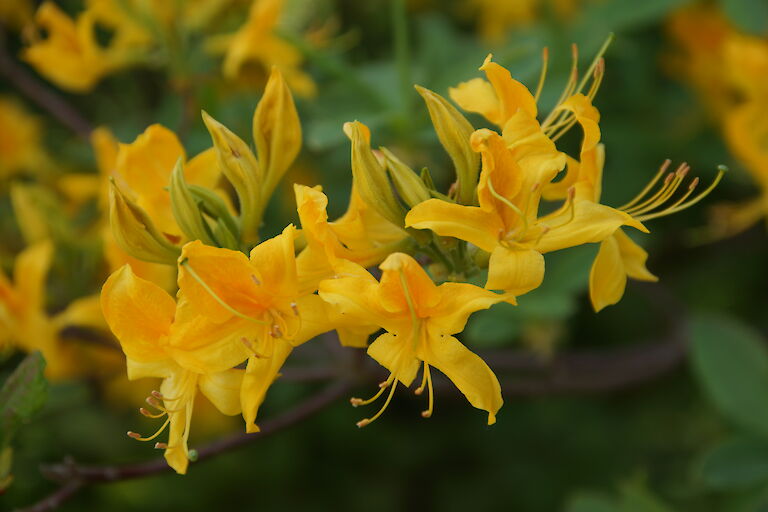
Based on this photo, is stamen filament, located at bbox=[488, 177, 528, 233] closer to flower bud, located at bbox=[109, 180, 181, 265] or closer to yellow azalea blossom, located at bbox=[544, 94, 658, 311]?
yellow azalea blossom, located at bbox=[544, 94, 658, 311]

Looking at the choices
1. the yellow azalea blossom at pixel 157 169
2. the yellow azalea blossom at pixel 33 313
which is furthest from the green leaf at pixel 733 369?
the yellow azalea blossom at pixel 33 313

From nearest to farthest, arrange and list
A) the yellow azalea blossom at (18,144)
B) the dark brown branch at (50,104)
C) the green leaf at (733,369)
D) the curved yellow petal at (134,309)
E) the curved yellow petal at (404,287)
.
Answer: the curved yellow petal at (404,287)
the curved yellow petal at (134,309)
the green leaf at (733,369)
the dark brown branch at (50,104)
the yellow azalea blossom at (18,144)

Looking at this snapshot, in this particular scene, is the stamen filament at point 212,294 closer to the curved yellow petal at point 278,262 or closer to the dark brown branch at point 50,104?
the curved yellow petal at point 278,262

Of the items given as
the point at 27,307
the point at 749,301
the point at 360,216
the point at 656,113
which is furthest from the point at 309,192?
the point at 749,301

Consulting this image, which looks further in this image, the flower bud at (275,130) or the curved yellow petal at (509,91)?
the flower bud at (275,130)

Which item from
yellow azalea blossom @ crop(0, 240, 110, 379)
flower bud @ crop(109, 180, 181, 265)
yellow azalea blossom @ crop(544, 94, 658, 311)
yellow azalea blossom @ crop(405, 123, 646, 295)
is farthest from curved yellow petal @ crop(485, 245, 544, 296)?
yellow azalea blossom @ crop(0, 240, 110, 379)
